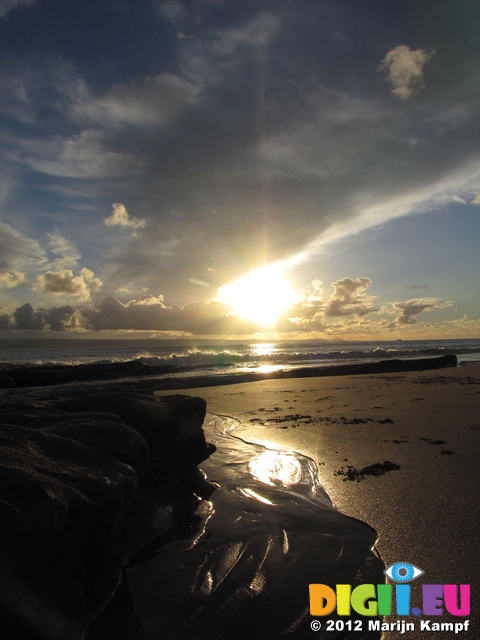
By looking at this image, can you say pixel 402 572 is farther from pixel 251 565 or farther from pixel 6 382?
pixel 6 382

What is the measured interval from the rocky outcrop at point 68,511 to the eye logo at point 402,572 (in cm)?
197

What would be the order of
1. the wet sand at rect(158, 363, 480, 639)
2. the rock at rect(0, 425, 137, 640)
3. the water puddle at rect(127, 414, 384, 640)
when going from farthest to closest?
the wet sand at rect(158, 363, 480, 639) < the water puddle at rect(127, 414, 384, 640) < the rock at rect(0, 425, 137, 640)

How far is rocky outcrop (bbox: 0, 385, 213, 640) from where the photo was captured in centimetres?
192

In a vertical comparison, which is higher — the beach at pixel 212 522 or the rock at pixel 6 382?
the beach at pixel 212 522

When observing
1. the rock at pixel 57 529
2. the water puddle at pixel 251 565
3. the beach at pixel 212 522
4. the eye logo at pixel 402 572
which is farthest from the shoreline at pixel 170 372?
the eye logo at pixel 402 572

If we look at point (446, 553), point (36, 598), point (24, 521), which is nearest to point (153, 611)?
point (36, 598)

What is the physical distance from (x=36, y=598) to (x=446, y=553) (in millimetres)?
2767

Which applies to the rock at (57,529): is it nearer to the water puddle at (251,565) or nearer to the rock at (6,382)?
the water puddle at (251,565)

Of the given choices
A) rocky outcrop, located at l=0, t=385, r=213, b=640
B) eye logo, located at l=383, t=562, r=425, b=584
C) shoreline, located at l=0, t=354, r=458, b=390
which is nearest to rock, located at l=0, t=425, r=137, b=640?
rocky outcrop, located at l=0, t=385, r=213, b=640

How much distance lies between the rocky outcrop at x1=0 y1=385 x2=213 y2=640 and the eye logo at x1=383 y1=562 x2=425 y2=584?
197 cm

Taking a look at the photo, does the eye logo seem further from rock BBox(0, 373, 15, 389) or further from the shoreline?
rock BBox(0, 373, 15, 389)

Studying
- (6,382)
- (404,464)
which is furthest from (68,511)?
(6,382)

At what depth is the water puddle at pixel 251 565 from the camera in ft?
7.86

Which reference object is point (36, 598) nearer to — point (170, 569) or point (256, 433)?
point (170, 569)
